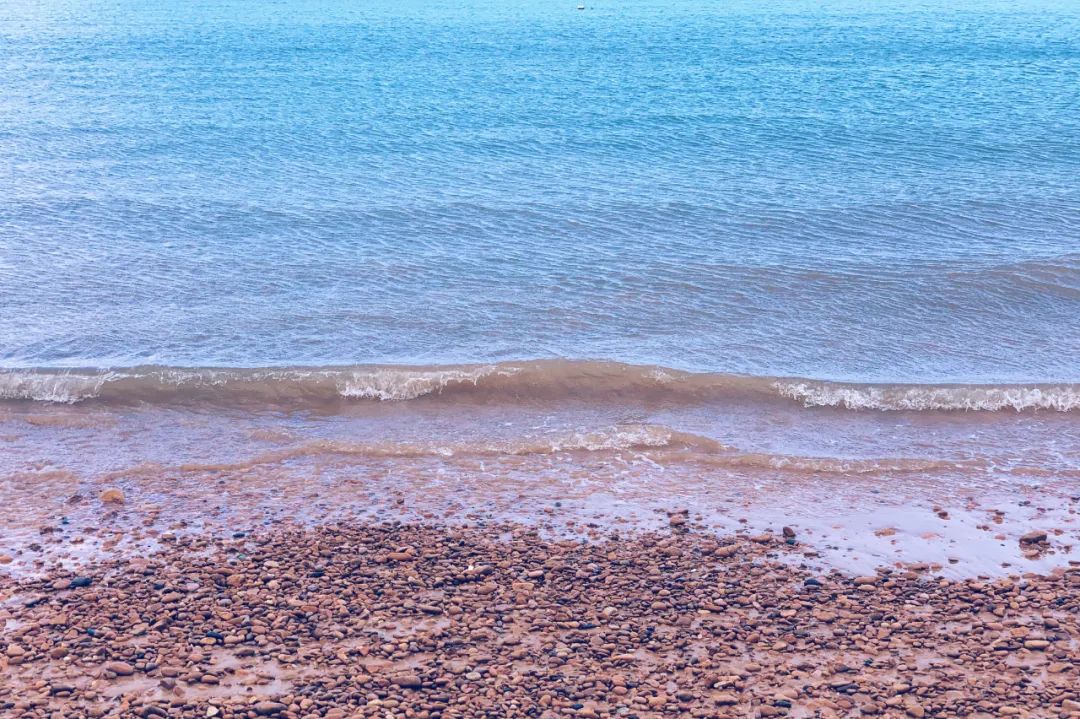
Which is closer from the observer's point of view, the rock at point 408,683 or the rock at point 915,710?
the rock at point 915,710

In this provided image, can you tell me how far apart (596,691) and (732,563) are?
2.56m

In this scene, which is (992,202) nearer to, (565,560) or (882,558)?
(882,558)

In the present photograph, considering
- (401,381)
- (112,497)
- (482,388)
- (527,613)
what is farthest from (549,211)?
(527,613)

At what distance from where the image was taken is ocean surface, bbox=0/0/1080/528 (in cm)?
1380

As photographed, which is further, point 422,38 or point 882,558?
point 422,38

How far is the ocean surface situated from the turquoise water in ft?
0.34

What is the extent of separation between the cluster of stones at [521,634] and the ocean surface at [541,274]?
259 cm

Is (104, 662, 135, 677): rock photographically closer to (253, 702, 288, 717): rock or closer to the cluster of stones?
the cluster of stones

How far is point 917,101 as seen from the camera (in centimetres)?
3506

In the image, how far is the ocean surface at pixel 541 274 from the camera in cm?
1380

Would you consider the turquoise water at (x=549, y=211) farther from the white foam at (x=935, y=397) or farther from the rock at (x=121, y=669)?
the rock at (x=121, y=669)

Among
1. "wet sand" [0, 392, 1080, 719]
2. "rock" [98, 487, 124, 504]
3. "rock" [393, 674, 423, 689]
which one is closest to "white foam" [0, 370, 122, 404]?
"wet sand" [0, 392, 1080, 719]

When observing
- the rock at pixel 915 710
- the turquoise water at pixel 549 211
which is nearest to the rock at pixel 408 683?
the rock at pixel 915 710

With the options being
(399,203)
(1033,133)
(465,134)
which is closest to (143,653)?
(399,203)
